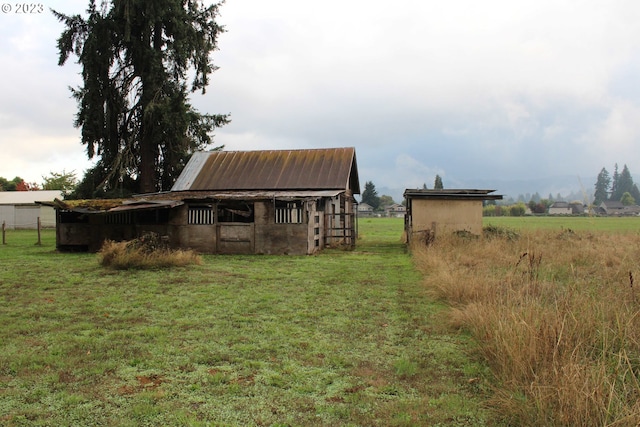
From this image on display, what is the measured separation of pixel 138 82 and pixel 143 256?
18051 mm

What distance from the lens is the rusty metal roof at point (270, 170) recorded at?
22.4 metres

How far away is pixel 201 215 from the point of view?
19359 mm

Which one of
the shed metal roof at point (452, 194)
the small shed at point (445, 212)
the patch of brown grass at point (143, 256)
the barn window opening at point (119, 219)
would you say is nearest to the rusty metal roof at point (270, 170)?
the shed metal roof at point (452, 194)

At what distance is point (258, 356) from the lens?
548 cm

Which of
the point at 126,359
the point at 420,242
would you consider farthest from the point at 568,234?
the point at 126,359

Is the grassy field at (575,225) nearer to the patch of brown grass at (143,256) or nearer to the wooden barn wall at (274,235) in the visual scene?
the wooden barn wall at (274,235)

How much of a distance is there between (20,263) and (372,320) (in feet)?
41.6

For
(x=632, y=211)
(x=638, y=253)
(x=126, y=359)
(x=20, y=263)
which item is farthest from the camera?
(x=632, y=211)

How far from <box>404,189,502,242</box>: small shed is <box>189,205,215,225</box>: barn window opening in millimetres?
8542

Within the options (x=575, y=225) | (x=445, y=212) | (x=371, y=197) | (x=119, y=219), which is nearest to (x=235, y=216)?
(x=119, y=219)

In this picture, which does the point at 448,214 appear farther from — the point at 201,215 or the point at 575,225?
the point at 575,225

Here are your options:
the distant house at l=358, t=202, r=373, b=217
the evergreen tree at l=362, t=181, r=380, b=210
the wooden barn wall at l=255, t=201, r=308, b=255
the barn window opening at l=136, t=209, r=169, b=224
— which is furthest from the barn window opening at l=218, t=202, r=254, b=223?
the evergreen tree at l=362, t=181, r=380, b=210

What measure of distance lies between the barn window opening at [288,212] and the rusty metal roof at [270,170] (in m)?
3.26

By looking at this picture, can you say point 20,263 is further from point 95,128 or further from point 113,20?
point 113,20
